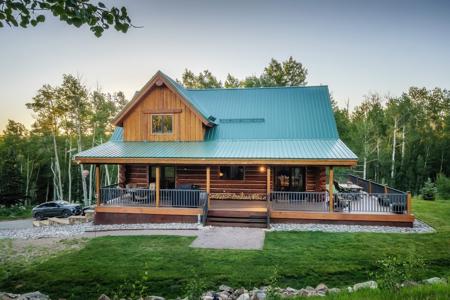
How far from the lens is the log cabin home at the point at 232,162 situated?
13.4 metres

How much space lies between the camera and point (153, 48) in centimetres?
2541

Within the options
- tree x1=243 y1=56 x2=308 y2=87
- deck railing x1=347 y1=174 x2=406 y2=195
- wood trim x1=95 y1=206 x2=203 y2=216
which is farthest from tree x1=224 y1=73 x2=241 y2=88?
wood trim x1=95 y1=206 x2=203 y2=216

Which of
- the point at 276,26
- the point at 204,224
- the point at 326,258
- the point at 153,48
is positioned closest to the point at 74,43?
the point at 153,48

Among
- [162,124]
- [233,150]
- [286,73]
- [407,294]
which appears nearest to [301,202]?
[233,150]

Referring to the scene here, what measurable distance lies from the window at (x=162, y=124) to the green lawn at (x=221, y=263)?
8.06 m

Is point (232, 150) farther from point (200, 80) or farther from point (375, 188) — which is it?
point (200, 80)

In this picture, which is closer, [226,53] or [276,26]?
[276,26]

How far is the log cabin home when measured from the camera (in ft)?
44.0

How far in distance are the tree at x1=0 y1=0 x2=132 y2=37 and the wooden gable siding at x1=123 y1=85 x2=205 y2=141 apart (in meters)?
12.8

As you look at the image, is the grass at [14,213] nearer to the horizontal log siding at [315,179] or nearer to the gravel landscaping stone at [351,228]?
the gravel landscaping stone at [351,228]

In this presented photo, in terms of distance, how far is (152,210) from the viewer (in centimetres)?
1423

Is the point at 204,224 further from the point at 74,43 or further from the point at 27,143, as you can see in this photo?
the point at 27,143

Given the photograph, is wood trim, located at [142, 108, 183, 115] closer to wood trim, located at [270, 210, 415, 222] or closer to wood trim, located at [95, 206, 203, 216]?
wood trim, located at [95, 206, 203, 216]

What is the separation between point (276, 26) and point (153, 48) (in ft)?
37.8
